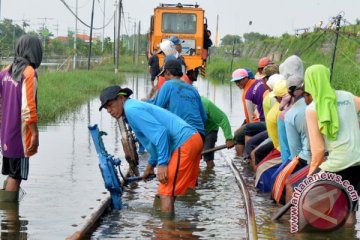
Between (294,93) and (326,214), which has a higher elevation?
(294,93)

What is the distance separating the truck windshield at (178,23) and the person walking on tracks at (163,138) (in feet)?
82.8

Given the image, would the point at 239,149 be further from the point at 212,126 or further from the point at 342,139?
the point at 342,139

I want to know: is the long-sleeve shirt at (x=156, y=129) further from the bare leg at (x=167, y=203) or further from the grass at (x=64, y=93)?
the grass at (x=64, y=93)

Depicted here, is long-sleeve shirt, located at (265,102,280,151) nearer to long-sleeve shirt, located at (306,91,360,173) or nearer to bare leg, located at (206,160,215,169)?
bare leg, located at (206,160,215,169)

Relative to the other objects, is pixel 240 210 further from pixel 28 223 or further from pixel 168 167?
pixel 28 223

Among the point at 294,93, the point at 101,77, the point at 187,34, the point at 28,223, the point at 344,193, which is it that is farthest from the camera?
the point at 101,77

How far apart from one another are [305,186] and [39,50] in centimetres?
320

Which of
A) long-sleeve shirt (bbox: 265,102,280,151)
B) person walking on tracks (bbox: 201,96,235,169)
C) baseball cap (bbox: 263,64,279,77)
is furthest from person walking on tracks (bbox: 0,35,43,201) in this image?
baseball cap (bbox: 263,64,279,77)

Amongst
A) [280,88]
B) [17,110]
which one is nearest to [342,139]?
[280,88]

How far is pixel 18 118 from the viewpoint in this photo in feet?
31.9

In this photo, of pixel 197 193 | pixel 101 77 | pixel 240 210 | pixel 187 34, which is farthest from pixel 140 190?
pixel 101 77

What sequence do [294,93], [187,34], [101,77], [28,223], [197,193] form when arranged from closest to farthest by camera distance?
1. [28,223]
2. [294,93]
3. [197,193]
4. [187,34]
5. [101,77]

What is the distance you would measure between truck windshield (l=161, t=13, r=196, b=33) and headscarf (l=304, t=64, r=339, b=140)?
85.4ft

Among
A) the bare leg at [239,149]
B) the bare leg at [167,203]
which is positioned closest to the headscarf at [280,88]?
the bare leg at [167,203]
